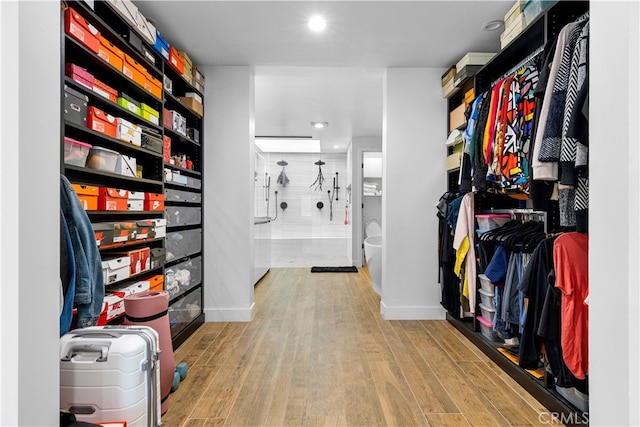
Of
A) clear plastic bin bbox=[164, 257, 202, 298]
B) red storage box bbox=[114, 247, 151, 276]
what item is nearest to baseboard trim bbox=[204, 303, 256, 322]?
clear plastic bin bbox=[164, 257, 202, 298]

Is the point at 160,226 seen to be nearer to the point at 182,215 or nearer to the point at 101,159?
the point at 182,215

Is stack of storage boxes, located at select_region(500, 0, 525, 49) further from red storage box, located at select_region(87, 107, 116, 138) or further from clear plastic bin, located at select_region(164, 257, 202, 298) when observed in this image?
clear plastic bin, located at select_region(164, 257, 202, 298)

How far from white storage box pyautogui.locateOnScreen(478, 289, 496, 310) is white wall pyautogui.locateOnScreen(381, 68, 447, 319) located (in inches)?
26.7

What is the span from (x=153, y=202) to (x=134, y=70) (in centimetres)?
80

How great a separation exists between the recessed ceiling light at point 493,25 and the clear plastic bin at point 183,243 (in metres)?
2.73

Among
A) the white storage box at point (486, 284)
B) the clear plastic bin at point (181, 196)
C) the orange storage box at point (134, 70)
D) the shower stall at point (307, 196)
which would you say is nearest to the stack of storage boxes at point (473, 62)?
the white storage box at point (486, 284)

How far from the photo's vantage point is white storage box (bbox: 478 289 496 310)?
6.97ft

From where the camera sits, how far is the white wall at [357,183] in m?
5.69

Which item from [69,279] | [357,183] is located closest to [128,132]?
[69,279]
